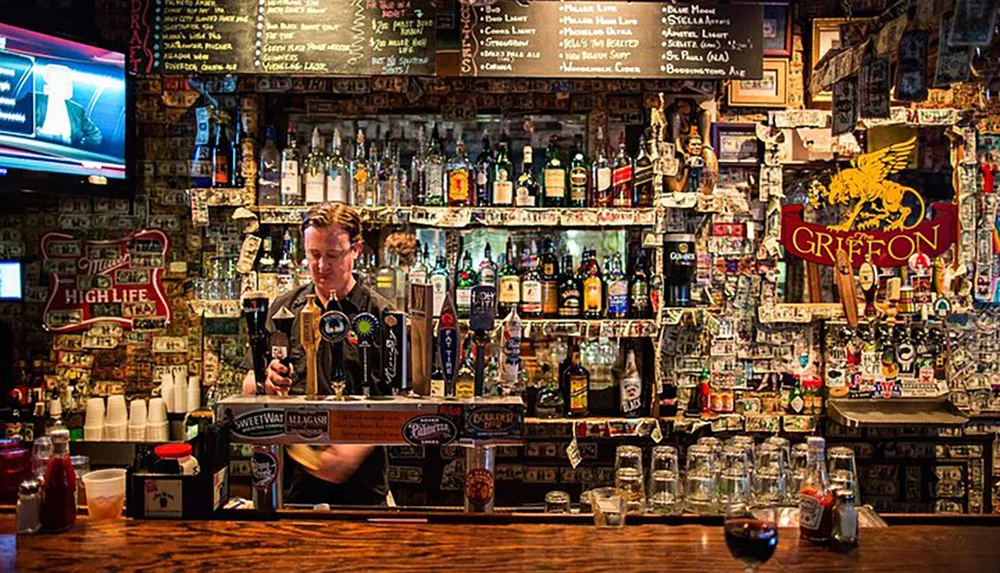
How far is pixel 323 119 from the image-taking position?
4.40m

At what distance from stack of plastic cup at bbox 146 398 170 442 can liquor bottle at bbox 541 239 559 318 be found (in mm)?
1916

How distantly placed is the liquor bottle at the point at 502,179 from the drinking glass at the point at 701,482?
1.89 metres

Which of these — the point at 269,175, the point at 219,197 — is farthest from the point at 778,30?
the point at 219,197

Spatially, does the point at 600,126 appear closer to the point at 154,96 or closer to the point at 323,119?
the point at 323,119

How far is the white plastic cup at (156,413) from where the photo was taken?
4.17 m

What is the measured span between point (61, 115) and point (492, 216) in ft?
6.48

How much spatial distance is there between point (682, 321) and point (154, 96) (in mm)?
2870

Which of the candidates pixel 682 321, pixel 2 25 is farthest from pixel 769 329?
pixel 2 25

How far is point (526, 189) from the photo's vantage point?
13.3 ft

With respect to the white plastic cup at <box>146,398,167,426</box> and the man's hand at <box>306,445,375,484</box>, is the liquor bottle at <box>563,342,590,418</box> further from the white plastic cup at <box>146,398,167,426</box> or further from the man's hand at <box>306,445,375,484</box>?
the white plastic cup at <box>146,398,167,426</box>

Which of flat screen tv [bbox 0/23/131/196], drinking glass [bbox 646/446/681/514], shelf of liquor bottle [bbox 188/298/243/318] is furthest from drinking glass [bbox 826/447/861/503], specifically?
flat screen tv [bbox 0/23/131/196]

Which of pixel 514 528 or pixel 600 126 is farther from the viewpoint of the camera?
pixel 600 126

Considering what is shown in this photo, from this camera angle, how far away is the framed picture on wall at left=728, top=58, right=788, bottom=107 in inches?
171

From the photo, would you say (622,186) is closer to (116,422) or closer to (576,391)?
(576,391)
